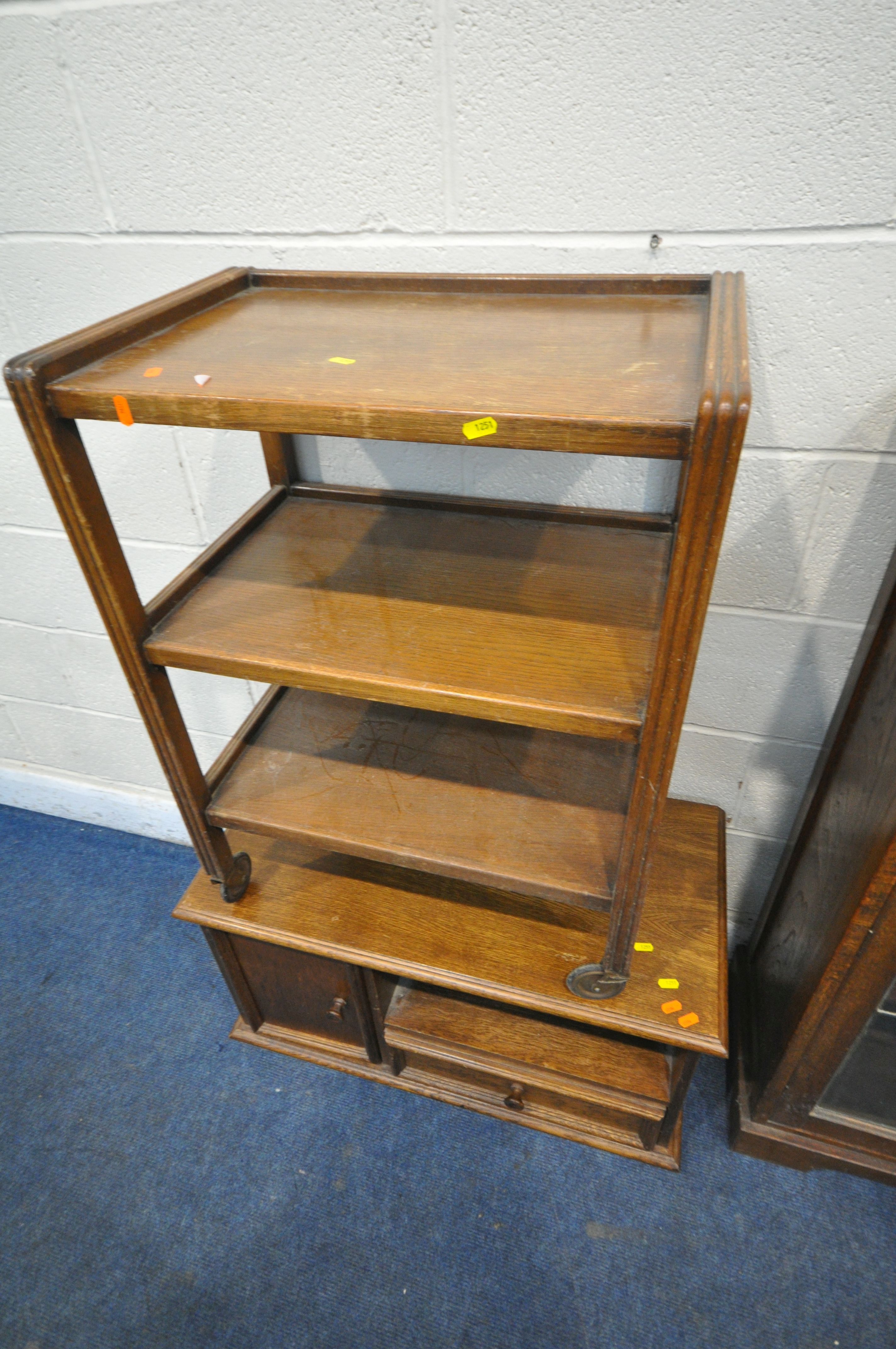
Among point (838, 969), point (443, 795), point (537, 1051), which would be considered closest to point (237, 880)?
point (443, 795)

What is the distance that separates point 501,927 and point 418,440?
A: 32.4 inches

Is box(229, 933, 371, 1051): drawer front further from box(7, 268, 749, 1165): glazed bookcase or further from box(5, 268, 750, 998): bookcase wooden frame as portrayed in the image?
box(5, 268, 750, 998): bookcase wooden frame

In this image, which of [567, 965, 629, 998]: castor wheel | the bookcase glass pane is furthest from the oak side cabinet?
[567, 965, 629, 998]: castor wheel

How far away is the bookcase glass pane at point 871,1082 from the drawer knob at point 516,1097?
0.48 meters

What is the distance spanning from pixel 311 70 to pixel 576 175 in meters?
0.33

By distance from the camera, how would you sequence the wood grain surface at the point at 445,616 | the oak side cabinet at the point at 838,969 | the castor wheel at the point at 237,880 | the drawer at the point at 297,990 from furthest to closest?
the drawer at the point at 297,990, the castor wheel at the point at 237,880, the oak side cabinet at the point at 838,969, the wood grain surface at the point at 445,616

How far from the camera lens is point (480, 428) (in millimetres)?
Answer: 581

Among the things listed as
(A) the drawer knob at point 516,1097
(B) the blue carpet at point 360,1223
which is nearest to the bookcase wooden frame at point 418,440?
(A) the drawer knob at point 516,1097

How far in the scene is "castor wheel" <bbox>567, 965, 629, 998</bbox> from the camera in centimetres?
99

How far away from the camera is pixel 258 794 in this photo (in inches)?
41.0

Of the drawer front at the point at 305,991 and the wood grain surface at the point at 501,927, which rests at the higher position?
the wood grain surface at the point at 501,927

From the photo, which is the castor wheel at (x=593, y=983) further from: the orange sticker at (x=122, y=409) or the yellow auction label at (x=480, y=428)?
the orange sticker at (x=122, y=409)

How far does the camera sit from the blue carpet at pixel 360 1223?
112cm

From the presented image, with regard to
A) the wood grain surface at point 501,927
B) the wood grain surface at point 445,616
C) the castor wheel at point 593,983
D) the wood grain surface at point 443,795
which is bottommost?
the wood grain surface at point 501,927
